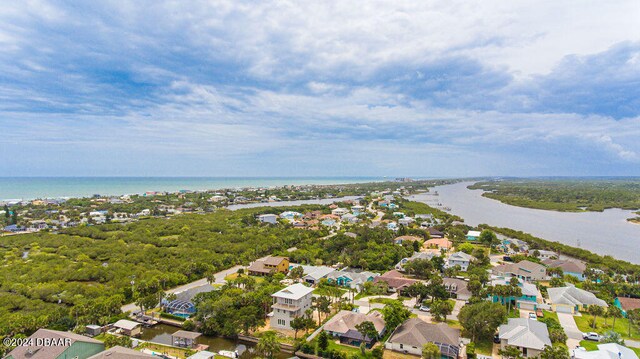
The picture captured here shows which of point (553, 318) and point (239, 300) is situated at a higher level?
point (239, 300)

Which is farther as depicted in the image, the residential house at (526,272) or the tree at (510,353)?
the residential house at (526,272)

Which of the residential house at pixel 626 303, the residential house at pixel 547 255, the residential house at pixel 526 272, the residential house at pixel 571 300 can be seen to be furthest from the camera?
the residential house at pixel 547 255

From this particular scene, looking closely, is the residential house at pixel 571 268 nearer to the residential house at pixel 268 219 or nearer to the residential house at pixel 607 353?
the residential house at pixel 607 353

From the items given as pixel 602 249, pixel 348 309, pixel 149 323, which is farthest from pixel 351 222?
pixel 149 323

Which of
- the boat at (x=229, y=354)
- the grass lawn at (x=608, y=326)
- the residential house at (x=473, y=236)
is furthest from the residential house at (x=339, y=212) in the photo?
the boat at (x=229, y=354)

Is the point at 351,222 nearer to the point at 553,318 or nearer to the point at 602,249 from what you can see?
the point at 602,249

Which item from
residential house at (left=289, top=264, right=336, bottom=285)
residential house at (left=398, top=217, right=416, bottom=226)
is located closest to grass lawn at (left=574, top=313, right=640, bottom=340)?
residential house at (left=289, top=264, right=336, bottom=285)
